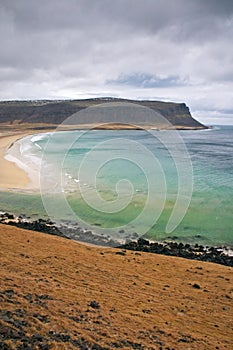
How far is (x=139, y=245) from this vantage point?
1752cm

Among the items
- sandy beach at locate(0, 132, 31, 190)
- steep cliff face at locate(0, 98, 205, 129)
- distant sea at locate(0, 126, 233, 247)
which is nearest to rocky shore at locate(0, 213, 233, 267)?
distant sea at locate(0, 126, 233, 247)

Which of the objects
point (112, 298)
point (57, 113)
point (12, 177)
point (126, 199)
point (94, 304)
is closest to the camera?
point (94, 304)

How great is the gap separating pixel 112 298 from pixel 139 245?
7.74 meters

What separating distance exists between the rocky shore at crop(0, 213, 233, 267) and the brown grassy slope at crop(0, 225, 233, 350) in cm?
164

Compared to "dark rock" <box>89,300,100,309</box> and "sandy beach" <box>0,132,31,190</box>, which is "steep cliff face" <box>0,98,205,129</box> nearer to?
"sandy beach" <box>0,132,31,190</box>

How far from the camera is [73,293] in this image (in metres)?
9.77

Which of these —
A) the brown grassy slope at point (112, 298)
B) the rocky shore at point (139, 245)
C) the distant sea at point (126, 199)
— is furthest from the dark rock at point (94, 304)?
the distant sea at point (126, 199)

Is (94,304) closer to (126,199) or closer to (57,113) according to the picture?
(126,199)

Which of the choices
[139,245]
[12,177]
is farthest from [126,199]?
[12,177]

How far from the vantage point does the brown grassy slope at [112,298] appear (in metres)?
7.82

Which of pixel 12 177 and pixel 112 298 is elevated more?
pixel 12 177

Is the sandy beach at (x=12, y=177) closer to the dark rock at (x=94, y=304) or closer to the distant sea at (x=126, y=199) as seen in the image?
the distant sea at (x=126, y=199)

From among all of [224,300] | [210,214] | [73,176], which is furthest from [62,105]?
[224,300]

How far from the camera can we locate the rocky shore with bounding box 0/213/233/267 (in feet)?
53.8
